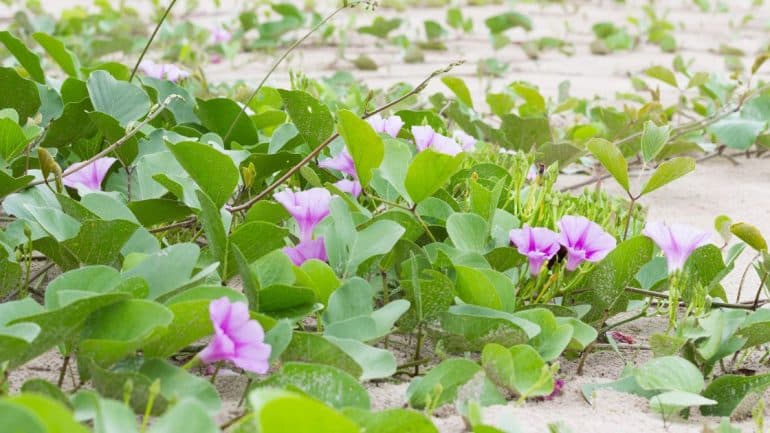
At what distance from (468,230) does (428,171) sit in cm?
10

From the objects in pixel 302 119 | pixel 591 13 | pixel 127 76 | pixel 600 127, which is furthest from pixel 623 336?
pixel 591 13

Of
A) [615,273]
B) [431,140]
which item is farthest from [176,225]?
[615,273]

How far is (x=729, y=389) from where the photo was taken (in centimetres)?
124

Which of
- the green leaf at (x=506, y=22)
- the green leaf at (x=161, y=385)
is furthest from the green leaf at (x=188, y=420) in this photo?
the green leaf at (x=506, y=22)

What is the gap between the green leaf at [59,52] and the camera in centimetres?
188

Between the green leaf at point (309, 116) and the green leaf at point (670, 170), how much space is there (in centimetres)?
49

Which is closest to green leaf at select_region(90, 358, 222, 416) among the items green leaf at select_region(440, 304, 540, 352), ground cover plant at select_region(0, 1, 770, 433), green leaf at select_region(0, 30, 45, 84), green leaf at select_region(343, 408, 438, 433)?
ground cover plant at select_region(0, 1, 770, 433)

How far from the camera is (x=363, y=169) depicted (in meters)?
1.40

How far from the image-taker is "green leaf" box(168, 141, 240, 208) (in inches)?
48.7

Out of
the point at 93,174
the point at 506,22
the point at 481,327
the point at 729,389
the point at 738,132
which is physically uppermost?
the point at 93,174

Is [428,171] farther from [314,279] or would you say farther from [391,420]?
[391,420]

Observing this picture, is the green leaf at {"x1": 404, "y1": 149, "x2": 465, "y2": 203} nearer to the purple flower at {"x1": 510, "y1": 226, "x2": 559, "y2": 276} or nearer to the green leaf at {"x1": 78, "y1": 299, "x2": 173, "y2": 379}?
the purple flower at {"x1": 510, "y1": 226, "x2": 559, "y2": 276}

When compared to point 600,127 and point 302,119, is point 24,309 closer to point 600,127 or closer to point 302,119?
point 302,119

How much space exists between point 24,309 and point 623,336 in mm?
806
